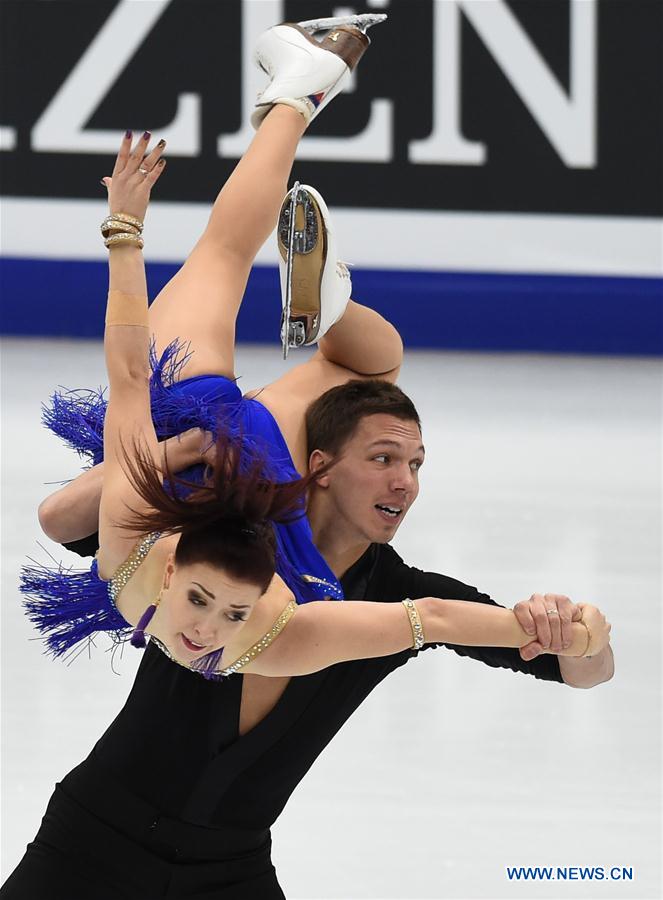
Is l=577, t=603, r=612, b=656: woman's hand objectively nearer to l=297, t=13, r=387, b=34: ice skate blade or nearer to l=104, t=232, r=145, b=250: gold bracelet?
l=104, t=232, r=145, b=250: gold bracelet

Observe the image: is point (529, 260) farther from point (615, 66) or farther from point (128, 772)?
point (128, 772)

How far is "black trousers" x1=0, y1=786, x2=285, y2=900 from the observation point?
75.2 inches

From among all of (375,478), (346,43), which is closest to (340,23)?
(346,43)

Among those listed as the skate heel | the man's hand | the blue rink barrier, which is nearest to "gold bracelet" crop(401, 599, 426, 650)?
the man's hand

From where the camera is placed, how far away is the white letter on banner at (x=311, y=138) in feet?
17.4

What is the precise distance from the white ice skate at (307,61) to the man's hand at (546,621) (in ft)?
3.48

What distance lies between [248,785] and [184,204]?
356 centimetres

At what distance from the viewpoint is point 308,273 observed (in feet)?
8.21

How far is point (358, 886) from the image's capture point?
8.75 ft

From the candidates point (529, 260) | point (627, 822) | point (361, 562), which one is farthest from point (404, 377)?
point (361, 562)

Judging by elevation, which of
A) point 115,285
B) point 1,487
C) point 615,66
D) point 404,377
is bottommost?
point 115,285

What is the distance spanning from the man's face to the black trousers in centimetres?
45

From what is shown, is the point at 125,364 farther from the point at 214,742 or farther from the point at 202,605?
the point at 214,742

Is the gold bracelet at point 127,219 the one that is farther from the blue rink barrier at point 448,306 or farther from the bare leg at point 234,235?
the blue rink barrier at point 448,306
